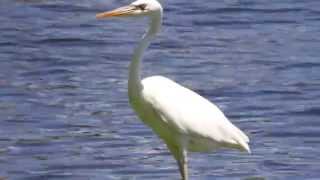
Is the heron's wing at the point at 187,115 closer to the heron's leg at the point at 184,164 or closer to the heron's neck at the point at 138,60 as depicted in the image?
the heron's neck at the point at 138,60

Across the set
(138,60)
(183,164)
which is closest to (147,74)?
(183,164)

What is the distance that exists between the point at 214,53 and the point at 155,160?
15.2 feet

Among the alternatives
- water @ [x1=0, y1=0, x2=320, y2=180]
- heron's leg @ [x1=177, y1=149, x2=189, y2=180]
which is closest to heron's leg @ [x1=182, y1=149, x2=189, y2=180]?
heron's leg @ [x1=177, y1=149, x2=189, y2=180]

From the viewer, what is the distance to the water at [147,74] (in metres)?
11.7

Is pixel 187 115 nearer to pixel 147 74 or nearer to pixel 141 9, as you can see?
pixel 141 9

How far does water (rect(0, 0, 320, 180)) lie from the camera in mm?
11727

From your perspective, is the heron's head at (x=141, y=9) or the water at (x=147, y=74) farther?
the water at (x=147, y=74)

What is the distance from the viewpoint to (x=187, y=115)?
33.1 ft

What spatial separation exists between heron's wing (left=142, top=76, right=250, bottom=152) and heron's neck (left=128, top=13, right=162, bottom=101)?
9 centimetres

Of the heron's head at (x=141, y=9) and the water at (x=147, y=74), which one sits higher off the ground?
the heron's head at (x=141, y=9)

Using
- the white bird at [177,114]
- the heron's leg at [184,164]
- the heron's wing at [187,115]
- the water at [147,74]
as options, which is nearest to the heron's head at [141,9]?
the white bird at [177,114]

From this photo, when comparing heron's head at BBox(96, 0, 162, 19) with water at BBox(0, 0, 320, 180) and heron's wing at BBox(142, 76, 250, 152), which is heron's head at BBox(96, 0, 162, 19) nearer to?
heron's wing at BBox(142, 76, 250, 152)

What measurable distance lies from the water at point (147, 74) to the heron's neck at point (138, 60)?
1.43 m

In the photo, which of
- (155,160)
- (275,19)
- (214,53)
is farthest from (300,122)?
(275,19)
